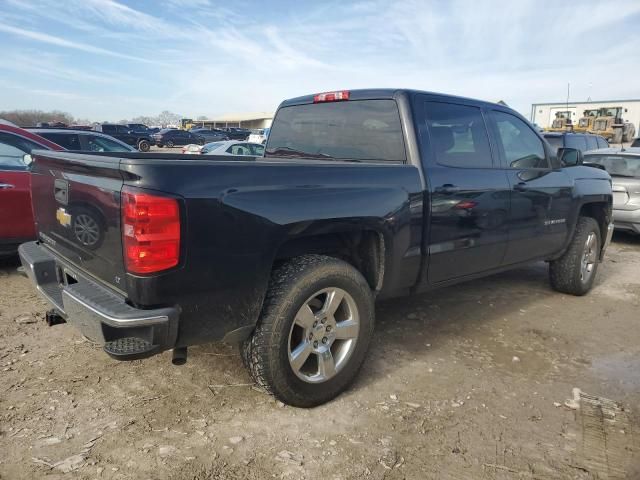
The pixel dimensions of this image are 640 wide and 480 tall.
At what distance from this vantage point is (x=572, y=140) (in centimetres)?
1228

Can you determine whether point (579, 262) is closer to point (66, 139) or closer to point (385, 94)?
point (385, 94)

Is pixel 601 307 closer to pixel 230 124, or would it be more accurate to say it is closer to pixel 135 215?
pixel 135 215

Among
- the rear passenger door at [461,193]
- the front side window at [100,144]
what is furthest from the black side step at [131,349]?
the front side window at [100,144]

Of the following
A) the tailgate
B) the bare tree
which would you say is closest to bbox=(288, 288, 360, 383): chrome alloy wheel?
the tailgate

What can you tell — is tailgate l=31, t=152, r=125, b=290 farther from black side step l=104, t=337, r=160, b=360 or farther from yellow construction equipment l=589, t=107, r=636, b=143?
yellow construction equipment l=589, t=107, r=636, b=143

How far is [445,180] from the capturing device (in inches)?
136

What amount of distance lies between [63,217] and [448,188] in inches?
96.7

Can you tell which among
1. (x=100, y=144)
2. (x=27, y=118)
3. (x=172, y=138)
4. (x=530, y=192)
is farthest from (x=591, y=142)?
(x=27, y=118)

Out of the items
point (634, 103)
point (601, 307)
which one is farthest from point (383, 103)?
point (634, 103)

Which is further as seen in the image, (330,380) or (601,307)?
(601,307)

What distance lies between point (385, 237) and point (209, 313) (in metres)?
1.25

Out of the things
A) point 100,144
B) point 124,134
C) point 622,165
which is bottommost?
point 622,165

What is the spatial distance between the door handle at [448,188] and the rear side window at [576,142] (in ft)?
32.7

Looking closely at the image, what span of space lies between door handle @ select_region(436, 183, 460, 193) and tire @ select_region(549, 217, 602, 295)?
231cm
